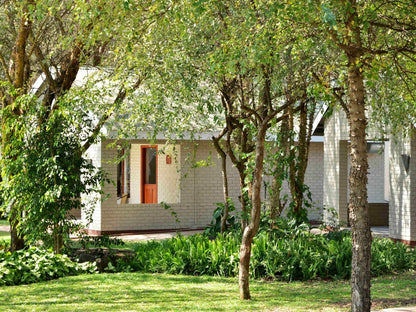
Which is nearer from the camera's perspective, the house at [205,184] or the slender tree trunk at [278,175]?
the slender tree trunk at [278,175]

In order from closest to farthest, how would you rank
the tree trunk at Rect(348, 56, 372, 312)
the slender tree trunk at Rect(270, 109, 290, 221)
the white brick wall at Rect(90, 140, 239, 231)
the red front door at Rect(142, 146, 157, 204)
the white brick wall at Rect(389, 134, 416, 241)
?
the tree trunk at Rect(348, 56, 372, 312) → the slender tree trunk at Rect(270, 109, 290, 221) → the white brick wall at Rect(389, 134, 416, 241) → the white brick wall at Rect(90, 140, 239, 231) → the red front door at Rect(142, 146, 157, 204)

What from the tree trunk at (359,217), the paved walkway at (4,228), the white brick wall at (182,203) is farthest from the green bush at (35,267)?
the paved walkway at (4,228)

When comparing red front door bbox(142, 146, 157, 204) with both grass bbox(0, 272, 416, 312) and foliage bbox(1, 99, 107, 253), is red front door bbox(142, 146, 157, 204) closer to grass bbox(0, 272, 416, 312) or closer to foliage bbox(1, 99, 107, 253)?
foliage bbox(1, 99, 107, 253)

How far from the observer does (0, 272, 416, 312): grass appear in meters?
7.92

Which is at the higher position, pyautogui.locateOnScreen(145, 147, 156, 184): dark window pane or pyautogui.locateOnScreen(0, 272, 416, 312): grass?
pyautogui.locateOnScreen(145, 147, 156, 184): dark window pane

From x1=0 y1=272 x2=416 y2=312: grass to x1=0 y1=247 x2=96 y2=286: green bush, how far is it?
1.07 ft

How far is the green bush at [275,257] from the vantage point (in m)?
Result: 10.2

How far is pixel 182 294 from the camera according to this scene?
870cm

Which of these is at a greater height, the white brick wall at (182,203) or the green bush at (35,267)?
the white brick wall at (182,203)

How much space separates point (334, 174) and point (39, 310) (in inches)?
441

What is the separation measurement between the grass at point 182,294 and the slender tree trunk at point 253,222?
11.2 inches

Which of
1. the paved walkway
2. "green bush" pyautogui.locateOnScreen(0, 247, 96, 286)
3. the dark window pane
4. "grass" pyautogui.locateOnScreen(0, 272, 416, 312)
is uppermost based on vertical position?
the dark window pane

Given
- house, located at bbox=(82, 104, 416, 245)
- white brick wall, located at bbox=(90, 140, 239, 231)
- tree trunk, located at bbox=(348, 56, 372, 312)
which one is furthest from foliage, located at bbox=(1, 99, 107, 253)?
white brick wall, located at bbox=(90, 140, 239, 231)

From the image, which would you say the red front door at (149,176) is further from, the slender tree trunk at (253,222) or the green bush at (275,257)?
the slender tree trunk at (253,222)
